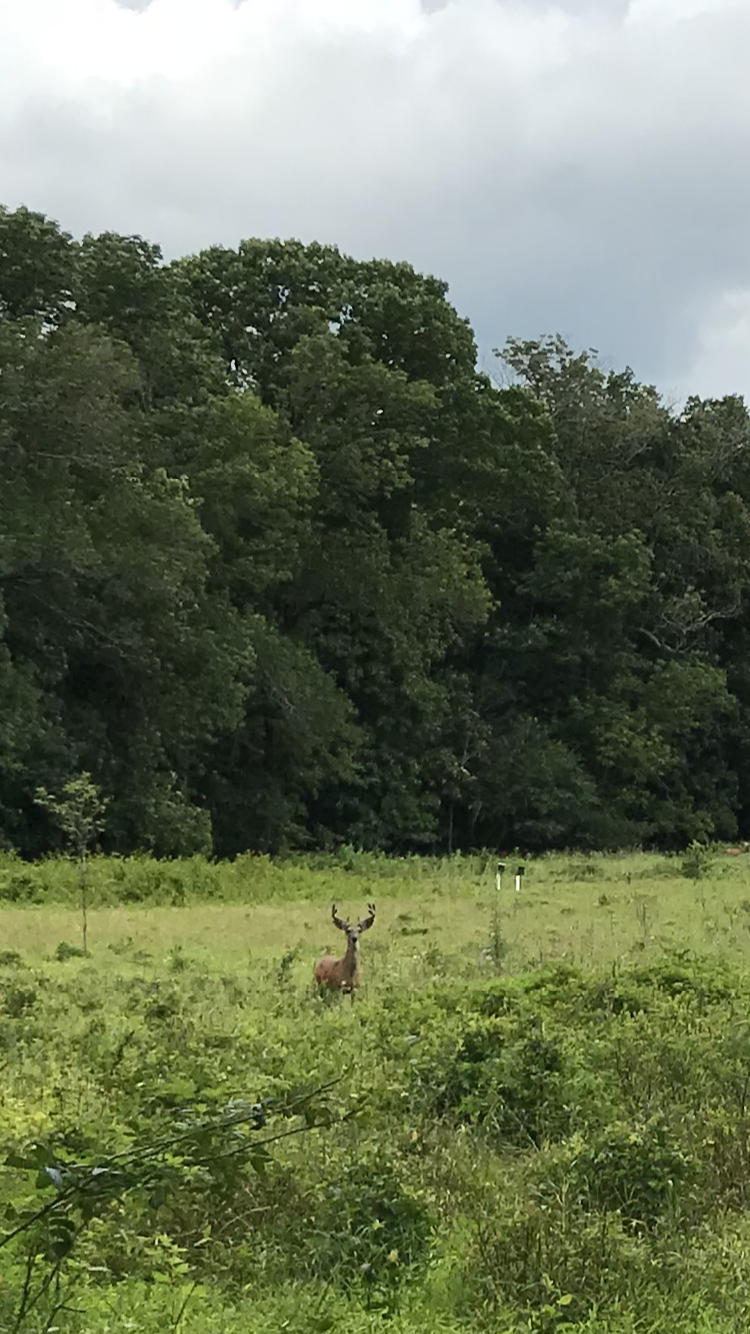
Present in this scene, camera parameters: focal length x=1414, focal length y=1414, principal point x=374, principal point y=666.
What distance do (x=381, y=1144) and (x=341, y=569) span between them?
24.4m

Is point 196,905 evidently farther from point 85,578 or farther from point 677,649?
point 677,649

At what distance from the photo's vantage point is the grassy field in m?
4.62

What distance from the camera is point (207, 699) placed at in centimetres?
2589

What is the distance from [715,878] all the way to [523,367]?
18915mm

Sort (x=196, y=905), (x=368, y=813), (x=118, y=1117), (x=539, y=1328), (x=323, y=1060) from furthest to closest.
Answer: (x=368, y=813) → (x=196, y=905) → (x=323, y=1060) → (x=118, y=1117) → (x=539, y=1328)

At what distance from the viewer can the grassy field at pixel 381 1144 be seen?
15.2 feet

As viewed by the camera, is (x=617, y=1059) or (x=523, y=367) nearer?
(x=617, y=1059)

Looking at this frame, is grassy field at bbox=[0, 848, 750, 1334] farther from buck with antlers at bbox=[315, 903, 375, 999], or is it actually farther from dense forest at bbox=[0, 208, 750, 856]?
dense forest at bbox=[0, 208, 750, 856]

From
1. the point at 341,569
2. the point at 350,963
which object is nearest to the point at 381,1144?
the point at 350,963

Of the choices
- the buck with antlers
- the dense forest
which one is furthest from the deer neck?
the dense forest

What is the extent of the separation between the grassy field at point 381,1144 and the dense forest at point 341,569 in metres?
12.4

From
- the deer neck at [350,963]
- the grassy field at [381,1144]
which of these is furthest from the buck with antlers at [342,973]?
the grassy field at [381,1144]

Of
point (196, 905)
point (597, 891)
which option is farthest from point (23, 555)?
point (597, 891)

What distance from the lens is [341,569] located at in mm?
30219
